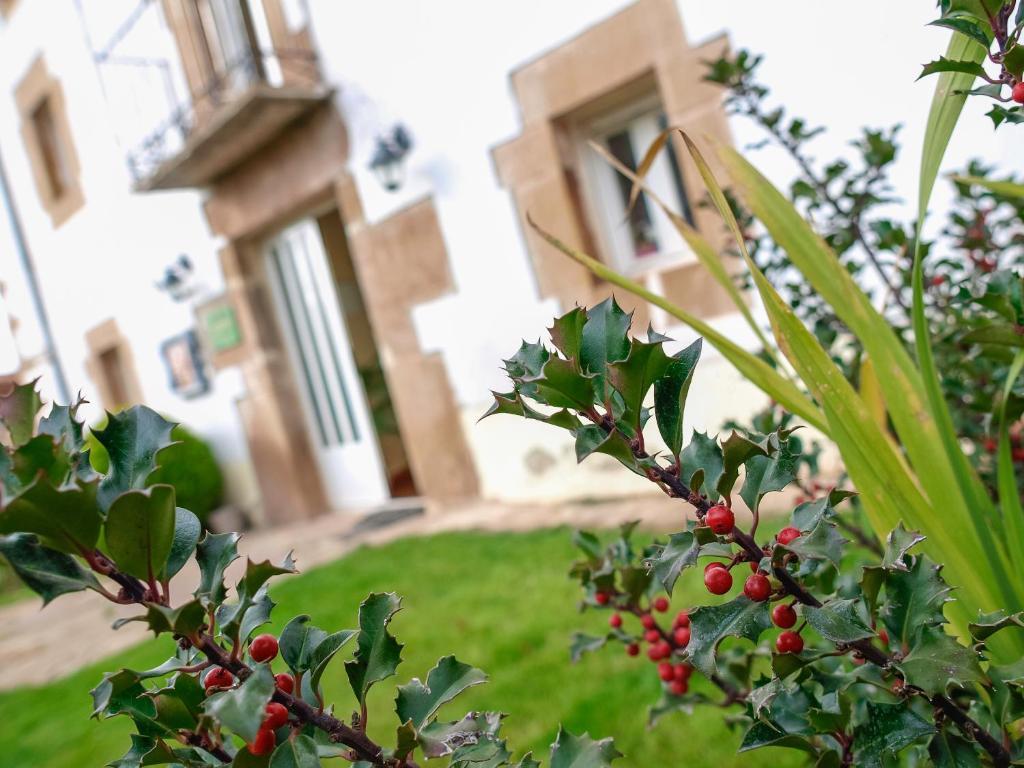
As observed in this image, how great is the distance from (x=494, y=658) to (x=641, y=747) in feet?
2.75

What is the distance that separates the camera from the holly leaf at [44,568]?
49 centimetres

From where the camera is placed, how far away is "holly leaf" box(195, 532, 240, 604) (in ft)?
1.90

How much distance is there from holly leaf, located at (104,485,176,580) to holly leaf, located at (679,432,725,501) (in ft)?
1.15

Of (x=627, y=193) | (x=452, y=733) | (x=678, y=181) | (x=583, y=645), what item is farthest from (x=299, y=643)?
(x=627, y=193)

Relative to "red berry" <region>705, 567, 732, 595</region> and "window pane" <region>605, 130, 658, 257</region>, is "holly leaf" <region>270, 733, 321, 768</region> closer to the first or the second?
"red berry" <region>705, 567, 732, 595</region>

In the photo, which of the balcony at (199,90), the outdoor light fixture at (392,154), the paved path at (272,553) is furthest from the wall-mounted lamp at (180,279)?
the outdoor light fixture at (392,154)

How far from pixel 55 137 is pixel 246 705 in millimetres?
9753

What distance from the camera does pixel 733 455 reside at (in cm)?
59

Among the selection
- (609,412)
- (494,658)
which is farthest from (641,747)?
(609,412)

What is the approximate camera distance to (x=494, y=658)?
262cm

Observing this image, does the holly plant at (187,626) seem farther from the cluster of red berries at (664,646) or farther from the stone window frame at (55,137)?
the stone window frame at (55,137)

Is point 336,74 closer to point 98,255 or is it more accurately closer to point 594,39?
point 594,39

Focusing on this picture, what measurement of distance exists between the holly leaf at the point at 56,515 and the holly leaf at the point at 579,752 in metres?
0.36

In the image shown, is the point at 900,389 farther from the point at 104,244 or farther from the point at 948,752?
the point at 104,244
